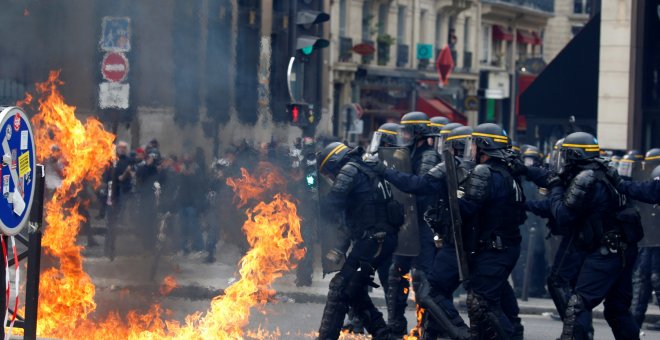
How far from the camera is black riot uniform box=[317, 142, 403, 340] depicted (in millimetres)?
8086

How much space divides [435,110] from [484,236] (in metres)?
29.4

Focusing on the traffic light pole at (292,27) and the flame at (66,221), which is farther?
the traffic light pole at (292,27)

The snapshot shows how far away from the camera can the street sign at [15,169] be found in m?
5.55

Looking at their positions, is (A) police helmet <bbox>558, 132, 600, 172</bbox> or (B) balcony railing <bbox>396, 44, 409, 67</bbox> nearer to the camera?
(A) police helmet <bbox>558, 132, 600, 172</bbox>

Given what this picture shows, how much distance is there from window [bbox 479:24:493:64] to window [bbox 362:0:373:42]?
10.1 meters

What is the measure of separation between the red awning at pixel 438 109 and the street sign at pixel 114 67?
26.7 meters

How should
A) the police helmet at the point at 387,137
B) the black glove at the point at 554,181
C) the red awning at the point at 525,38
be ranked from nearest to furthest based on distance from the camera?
the black glove at the point at 554,181 < the police helmet at the point at 387,137 < the red awning at the point at 525,38

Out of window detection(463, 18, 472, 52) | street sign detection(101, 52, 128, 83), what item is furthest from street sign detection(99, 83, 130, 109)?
window detection(463, 18, 472, 52)

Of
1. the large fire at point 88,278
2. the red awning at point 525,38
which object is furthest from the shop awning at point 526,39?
the large fire at point 88,278

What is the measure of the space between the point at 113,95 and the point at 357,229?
301 centimetres

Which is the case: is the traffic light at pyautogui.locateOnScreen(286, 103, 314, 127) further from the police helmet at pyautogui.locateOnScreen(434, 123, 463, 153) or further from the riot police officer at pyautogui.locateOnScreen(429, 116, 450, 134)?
the police helmet at pyautogui.locateOnScreen(434, 123, 463, 153)

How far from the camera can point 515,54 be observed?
153 feet

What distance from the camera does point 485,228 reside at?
7.80 m

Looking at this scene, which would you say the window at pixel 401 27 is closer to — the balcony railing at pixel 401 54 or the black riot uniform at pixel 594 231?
the balcony railing at pixel 401 54
